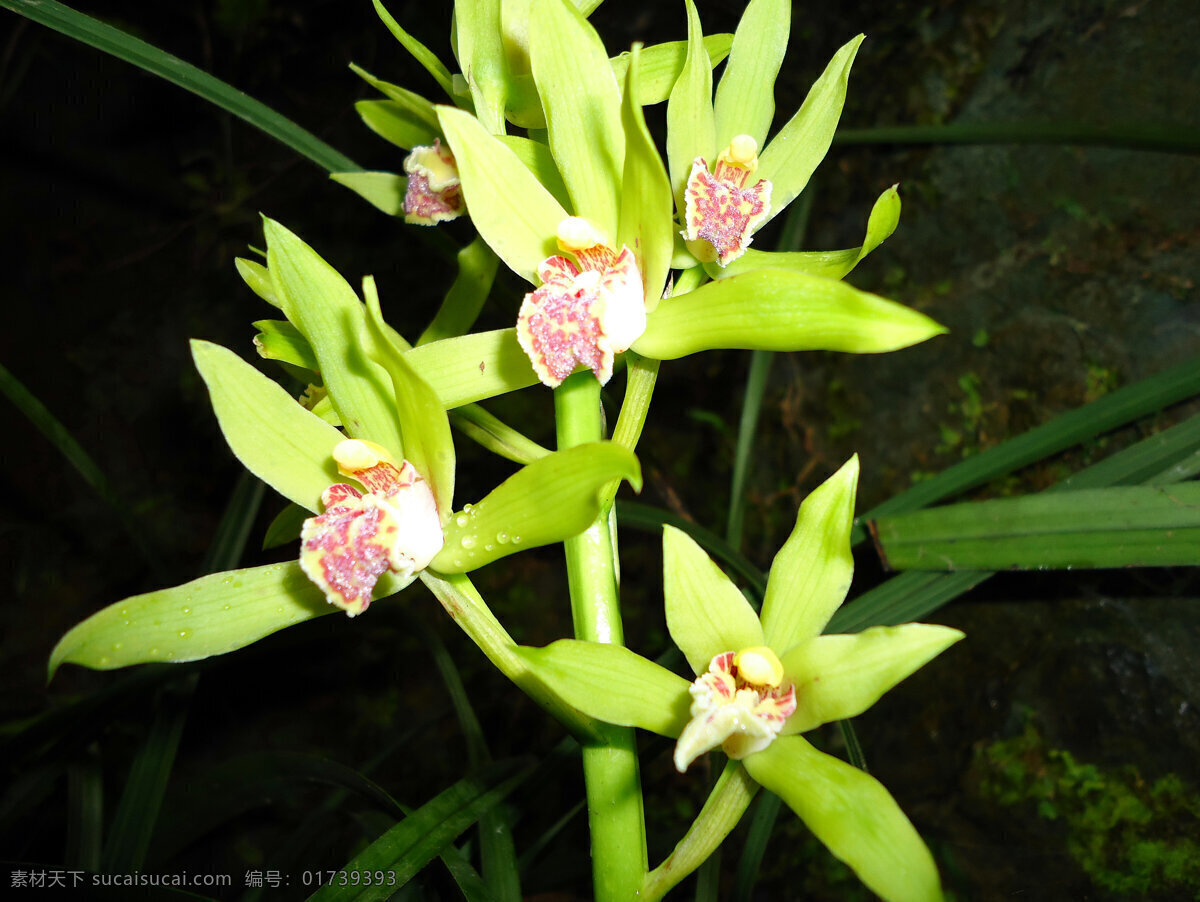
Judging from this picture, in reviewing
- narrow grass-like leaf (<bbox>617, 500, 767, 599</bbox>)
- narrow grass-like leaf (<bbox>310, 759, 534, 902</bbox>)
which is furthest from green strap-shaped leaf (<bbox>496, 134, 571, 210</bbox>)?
narrow grass-like leaf (<bbox>310, 759, 534, 902</bbox>)

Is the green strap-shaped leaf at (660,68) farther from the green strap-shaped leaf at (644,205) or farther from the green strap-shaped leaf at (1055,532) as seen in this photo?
→ the green strap-shaped leaf at (1055,532)

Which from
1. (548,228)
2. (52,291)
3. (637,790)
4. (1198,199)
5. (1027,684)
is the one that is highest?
(52,291)

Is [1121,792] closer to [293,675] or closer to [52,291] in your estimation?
[293,675]

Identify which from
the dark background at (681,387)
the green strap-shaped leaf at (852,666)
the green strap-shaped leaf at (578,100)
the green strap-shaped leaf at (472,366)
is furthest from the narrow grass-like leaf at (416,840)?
the green strap-shaped leaf at (578,100)

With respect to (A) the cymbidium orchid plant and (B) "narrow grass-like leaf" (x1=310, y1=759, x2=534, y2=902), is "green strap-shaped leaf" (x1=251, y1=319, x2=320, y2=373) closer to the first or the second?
(A) the cymbidium orchid plant

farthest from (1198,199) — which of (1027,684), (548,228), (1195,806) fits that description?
(548,228)

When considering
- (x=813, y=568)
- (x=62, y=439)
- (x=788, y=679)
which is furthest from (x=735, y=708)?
(x=62, y=439)
